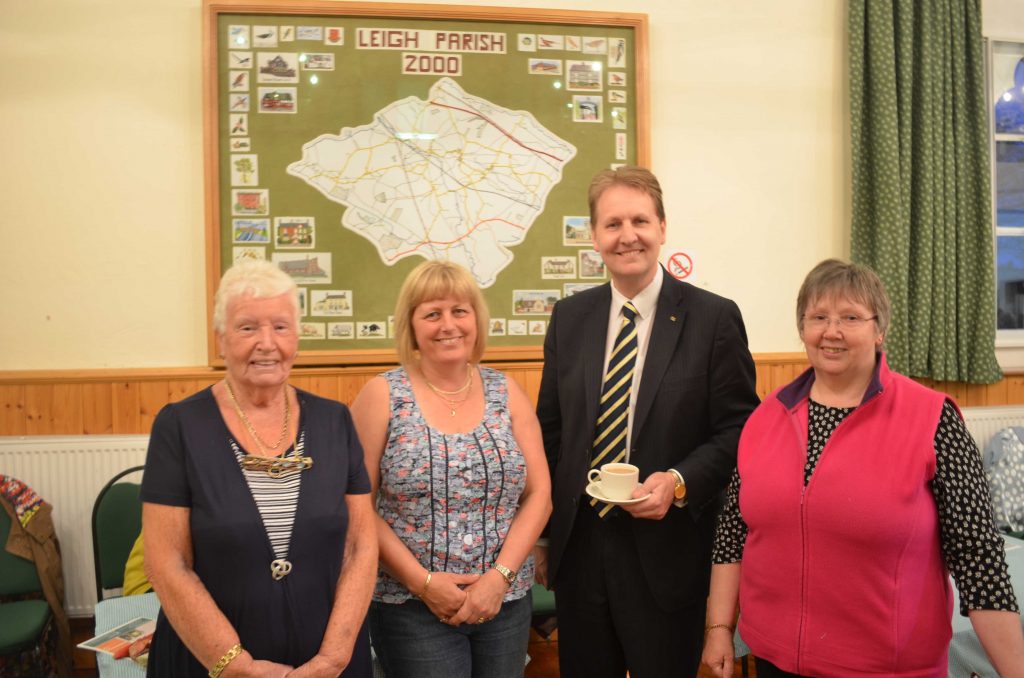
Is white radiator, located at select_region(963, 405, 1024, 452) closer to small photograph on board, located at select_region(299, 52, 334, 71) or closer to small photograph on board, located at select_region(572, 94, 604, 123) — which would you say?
small photograph on board, located at select_region(572, 94, 604, 123)

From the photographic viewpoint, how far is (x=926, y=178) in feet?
12.0

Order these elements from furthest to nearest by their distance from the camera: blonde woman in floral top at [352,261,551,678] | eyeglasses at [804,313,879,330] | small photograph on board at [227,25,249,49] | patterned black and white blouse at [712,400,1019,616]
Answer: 1. small photograph on board at [227,25,249,49]
2. blonde woman in floral top at [352,261,551,678]
3. eyeglasses at [804,313,879,330]
4. patterned black and white blouse at [712,400,1019,616]

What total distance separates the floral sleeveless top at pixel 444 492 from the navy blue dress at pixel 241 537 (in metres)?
0.16

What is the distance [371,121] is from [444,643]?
98.2 inches

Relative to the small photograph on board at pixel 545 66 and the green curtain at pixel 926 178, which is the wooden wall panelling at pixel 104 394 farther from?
the green curtain at pixel 926 178

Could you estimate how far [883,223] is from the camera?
3.63 meters

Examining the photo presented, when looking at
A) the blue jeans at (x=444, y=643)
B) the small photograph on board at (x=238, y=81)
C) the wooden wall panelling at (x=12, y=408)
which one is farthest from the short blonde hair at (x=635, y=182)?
the wooden wall panelling at (x=12, y=408)

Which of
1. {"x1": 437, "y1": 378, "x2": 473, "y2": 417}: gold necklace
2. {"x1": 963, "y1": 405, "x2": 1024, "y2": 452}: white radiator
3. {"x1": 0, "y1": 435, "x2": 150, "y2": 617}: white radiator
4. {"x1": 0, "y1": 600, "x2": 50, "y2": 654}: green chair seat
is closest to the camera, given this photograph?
{"x1": 437, "y1": 378, "x2": 473, "y2": 417}: gold necklace

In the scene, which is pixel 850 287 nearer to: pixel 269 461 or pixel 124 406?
pixel 269 461

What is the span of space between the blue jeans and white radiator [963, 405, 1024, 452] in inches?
126

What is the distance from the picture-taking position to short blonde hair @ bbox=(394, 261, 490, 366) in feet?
5.71

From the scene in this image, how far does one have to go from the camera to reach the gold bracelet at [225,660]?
55.4 inches

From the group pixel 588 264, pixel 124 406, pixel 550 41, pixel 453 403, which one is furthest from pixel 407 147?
pixel 453 403

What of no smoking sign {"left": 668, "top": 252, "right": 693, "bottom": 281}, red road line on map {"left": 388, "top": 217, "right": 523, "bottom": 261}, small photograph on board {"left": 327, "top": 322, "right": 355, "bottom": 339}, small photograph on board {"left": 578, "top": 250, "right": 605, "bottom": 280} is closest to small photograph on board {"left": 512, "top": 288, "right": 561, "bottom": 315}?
small photograph on board {"left": 578, "top": 250, "right": 605, "bottom": 280}
